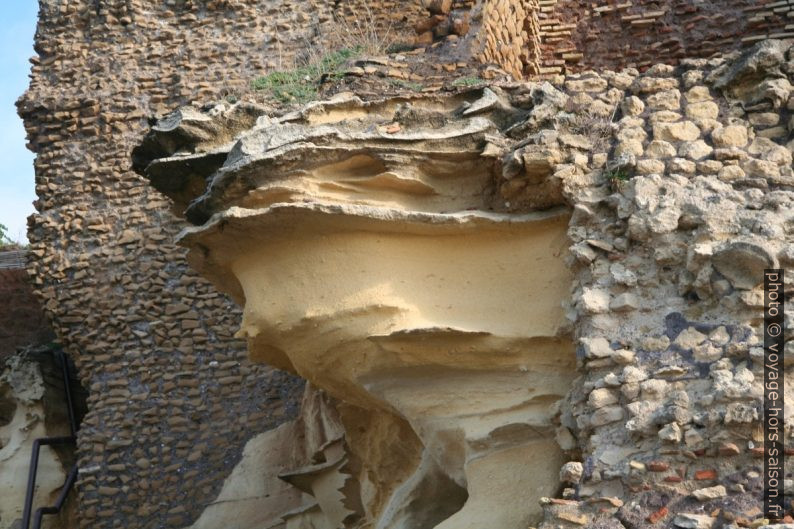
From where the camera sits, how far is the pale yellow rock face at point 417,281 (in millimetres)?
6941

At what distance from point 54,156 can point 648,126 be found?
8416 mm

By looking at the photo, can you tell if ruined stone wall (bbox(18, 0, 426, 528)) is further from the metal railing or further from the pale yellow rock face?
the pale yellow rock face

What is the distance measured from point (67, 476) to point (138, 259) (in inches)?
97.0

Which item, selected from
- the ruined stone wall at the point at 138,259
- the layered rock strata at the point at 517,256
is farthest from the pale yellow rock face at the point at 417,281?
the ruined stone wall at the point at 138,259

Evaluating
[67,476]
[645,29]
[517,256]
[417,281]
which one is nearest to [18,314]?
[67,476]

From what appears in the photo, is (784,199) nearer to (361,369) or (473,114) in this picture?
(473,114)

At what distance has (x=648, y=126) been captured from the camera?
7.07m

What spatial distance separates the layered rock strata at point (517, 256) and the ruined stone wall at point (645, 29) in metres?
5.78

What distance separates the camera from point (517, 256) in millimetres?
7234

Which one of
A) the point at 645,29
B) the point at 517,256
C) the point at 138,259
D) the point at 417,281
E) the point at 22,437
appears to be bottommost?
the point at 22,437

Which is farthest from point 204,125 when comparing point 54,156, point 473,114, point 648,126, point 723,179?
point 54,156

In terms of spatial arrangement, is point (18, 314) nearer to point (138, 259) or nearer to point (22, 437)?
point (22, 437)

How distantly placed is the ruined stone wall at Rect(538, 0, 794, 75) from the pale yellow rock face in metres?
5.98

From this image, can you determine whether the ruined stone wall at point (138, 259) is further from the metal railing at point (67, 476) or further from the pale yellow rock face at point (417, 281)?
the pale yellow rock face at point (417, 281)
